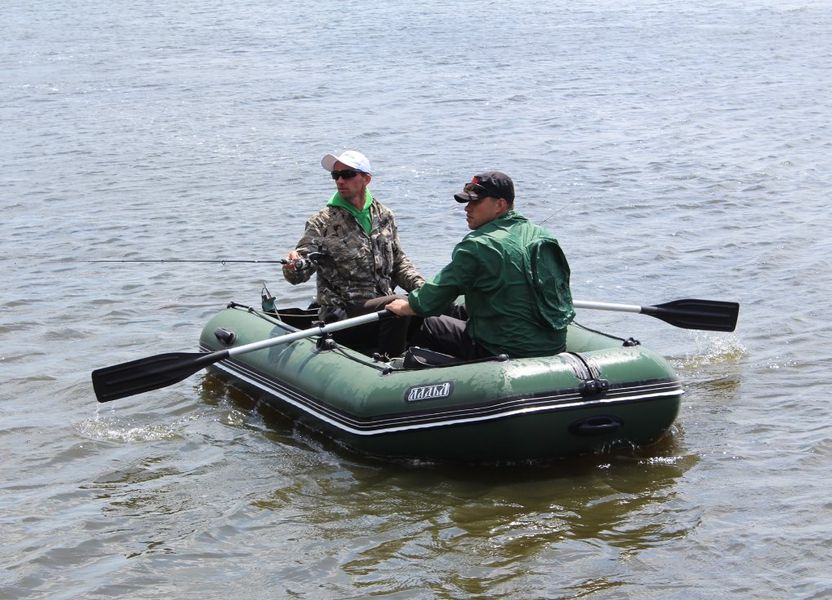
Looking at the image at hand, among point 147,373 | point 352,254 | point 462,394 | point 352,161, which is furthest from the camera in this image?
point 352,254

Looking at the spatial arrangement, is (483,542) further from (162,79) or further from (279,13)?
(279,13)

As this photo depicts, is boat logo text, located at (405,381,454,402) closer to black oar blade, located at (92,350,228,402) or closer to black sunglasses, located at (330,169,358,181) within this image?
black oar blade, located at (92,350,228,402)

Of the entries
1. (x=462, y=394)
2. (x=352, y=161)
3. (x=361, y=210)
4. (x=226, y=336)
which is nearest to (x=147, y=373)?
(x=226, y=336)

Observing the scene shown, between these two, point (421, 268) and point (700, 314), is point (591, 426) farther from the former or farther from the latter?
point (421, 268)

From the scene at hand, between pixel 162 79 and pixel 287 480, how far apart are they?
652 inches

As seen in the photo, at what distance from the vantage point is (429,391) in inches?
256

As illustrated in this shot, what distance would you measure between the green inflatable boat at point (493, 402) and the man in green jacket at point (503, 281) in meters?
0.19

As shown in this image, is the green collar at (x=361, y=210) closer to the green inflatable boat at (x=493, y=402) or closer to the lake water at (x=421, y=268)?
the green inflatable boat at (x=493, y=402)

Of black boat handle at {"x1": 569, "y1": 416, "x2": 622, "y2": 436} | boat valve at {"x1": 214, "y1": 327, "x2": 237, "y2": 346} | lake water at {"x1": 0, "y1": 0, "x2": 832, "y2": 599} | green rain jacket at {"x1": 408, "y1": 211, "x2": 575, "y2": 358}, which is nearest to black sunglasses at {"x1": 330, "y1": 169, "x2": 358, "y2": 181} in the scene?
green rain jacket at {"x1": 408, "y1": 211, "x2": 575, "y2": 358}

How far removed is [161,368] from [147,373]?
0.08 m

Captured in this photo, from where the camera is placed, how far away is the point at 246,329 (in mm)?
8016

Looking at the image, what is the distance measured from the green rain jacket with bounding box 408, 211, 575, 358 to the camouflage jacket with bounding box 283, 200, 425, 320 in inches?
40.3

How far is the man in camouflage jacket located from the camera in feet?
24.6

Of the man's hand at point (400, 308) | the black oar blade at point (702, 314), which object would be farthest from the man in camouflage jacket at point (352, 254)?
the black oar blade at point (702, 314)
